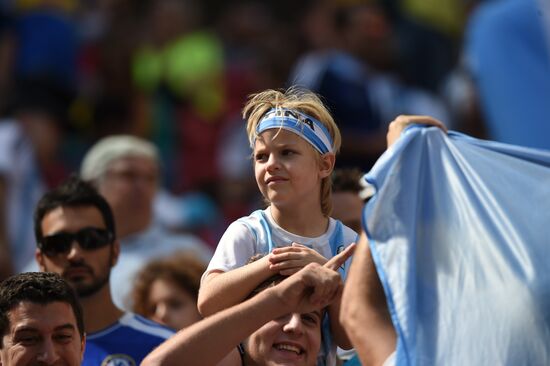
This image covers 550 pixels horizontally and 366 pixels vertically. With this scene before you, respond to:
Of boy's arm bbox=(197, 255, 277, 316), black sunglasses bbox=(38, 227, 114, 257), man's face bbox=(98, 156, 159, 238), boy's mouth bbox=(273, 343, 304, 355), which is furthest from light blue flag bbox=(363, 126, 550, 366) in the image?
man's face bbox=(98, 156, 159, 238)

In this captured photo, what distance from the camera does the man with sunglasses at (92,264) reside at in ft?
Result: 20.0

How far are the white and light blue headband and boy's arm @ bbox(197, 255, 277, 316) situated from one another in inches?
22.7

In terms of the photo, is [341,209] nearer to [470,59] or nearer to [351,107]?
[351,107]

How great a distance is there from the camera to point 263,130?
5348 millimetres

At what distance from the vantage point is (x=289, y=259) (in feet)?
16.1

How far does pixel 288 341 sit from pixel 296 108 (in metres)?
0.89

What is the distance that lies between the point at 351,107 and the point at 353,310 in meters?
5.37

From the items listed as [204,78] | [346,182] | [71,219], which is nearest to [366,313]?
[71,219]

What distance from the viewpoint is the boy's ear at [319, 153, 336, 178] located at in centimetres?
545

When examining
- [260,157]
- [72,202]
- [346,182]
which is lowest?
[260,157]

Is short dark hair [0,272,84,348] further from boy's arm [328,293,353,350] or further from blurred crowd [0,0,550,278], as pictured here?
blurred crowd [0,0,550,278]

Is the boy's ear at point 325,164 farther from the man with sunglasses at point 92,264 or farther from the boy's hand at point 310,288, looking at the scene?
the man with sunglasses at point 92,264

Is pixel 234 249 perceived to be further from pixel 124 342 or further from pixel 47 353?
pixel 124 342

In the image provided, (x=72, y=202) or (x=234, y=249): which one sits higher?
(x=72, y=202)
